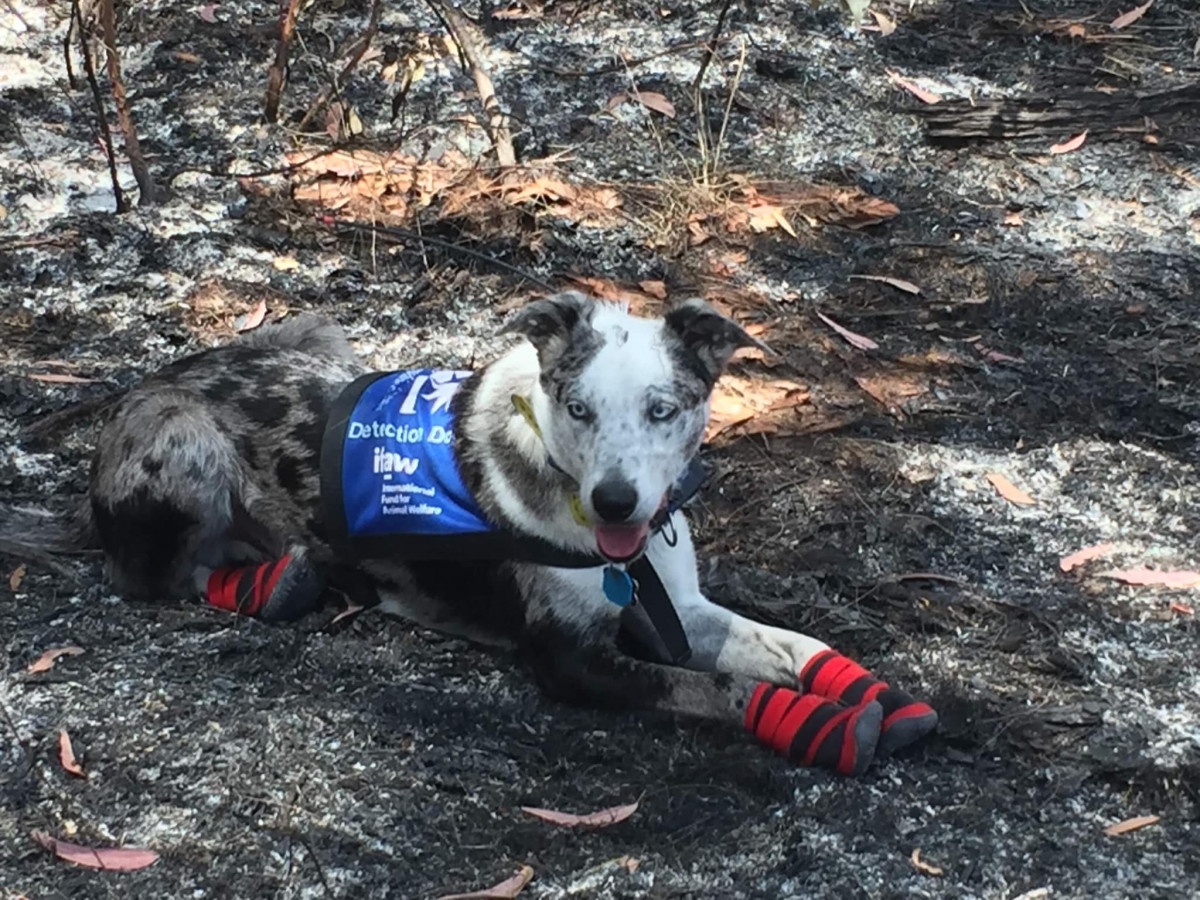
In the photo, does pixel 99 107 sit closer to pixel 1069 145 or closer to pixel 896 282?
pixel 896 282

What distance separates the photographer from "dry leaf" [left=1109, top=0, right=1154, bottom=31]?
8375mm

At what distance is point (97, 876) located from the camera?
3.51 m

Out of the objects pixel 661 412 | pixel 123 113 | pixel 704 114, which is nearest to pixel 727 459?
pixel 661 412

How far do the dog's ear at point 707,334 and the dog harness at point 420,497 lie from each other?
351mm

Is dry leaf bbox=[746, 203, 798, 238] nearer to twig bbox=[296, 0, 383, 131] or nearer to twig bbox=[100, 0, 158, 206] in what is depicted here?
twig bbox=[296, 0, 383, 131]

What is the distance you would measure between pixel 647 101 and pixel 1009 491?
3.52 m

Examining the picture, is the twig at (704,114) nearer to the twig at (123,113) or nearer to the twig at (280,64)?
the twig at (280,64)

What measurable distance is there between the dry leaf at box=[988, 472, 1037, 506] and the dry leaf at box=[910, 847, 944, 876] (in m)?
1.88

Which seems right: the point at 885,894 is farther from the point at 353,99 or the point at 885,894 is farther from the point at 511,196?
the point at 353,99

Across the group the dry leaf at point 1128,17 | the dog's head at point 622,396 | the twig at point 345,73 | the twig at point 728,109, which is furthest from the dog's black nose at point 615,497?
the dry leaf at point 1128,17

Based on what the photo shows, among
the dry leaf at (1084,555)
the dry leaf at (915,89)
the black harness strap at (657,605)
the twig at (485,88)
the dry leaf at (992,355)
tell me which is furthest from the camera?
the dry leaf at (915,89)

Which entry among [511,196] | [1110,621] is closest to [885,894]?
[1110,621]

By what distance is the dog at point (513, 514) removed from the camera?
4.02 m

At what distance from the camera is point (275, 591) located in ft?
15.2
